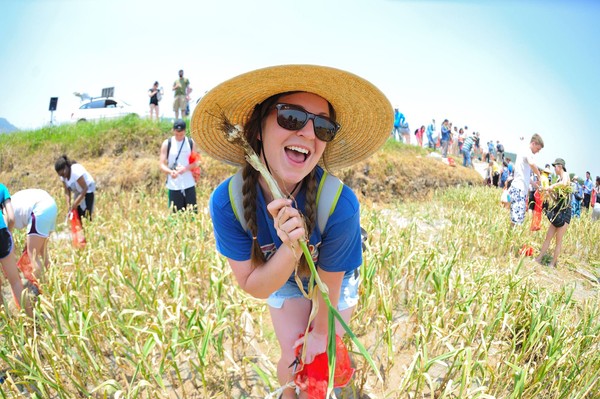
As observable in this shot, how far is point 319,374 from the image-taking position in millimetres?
1530

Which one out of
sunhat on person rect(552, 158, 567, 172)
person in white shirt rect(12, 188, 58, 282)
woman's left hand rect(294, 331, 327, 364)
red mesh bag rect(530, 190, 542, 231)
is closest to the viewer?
woman's left hand rect(294, 331, 327, 364)

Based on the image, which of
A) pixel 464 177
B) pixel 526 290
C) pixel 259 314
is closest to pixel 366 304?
pixel 259 314

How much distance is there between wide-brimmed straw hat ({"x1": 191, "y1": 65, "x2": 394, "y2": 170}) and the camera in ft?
4.59

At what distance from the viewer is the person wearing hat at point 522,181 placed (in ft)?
16.2

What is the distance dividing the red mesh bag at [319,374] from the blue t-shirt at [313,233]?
340mm

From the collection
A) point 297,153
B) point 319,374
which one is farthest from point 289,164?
point 319,374

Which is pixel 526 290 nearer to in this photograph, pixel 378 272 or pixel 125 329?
pixel 378 272

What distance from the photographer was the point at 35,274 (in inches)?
123

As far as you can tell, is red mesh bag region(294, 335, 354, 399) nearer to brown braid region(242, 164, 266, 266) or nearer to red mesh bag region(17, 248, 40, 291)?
brown braid region(242, 164, 266, 266)

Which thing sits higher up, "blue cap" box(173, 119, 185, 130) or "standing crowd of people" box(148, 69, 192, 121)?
"standing crowd of people" box(148, 69, 192, 121)

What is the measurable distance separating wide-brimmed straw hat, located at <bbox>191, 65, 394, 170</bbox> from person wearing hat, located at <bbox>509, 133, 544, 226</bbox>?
3993 millimetres

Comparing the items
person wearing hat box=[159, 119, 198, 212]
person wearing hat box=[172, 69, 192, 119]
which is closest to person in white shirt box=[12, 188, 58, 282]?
person wearing hat box=[159, 119, 198, 212]

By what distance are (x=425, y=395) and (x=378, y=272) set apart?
97 centimetres

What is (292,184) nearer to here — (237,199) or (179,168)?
(237,199)
